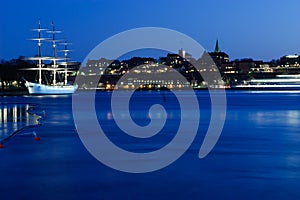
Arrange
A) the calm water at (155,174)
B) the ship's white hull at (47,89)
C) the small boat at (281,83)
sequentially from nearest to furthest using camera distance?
1. the calm water at (155,174)
2. the ship's white hull at (47,89)
3. the small boat at (281,83)

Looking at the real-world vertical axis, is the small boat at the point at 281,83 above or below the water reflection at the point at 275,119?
above

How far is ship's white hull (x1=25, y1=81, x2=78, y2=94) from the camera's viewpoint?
112m

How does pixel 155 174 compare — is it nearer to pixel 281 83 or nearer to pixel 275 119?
pixel 275 119

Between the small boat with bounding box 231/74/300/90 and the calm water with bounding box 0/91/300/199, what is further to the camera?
the small boat with bounding box 231/74/300/90

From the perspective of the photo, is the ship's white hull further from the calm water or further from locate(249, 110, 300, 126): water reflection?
the calm water

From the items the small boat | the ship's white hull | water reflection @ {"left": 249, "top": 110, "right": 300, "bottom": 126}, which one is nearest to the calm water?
water reflection @ {"left": 249, "top": 110, "right": 300, "bottom": 126}

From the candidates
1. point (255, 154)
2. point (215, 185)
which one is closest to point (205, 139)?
point (255, 154)

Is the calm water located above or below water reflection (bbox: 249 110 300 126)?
above

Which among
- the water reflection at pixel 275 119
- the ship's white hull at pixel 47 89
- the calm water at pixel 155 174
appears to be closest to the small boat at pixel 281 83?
the ship's white hull at pixel 47 89

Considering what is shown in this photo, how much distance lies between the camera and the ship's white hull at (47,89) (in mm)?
112000

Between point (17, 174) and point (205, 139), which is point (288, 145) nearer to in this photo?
point (205, 139)

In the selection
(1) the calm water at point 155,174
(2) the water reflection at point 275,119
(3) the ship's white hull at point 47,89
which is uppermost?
(3) the ship's white hull at point 47,89

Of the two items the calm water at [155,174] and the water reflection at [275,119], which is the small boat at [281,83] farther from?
the calm water at [155,174]

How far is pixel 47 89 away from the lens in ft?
391
